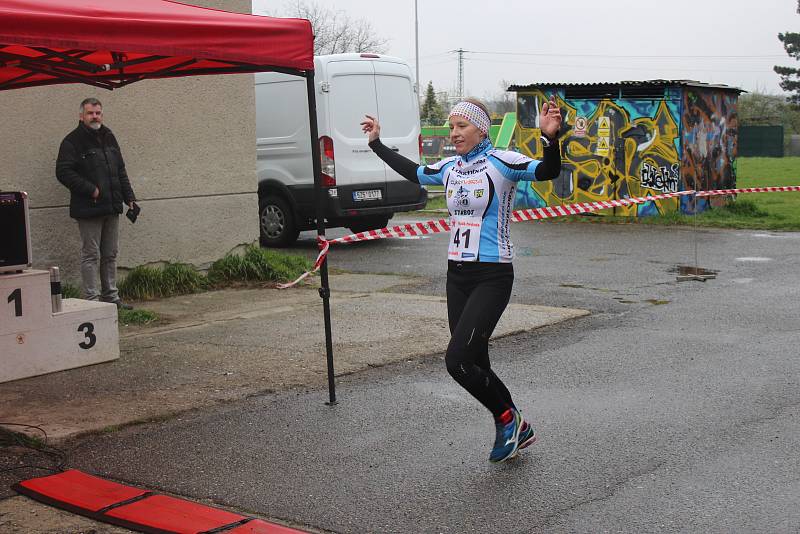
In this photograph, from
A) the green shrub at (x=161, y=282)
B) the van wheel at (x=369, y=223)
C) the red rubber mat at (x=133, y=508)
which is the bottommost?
the red rubber mat at (x=133, y=508)

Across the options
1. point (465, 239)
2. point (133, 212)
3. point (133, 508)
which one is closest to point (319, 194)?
point (465, 239)

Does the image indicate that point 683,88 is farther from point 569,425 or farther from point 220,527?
point 220,527

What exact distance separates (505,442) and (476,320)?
69 cm

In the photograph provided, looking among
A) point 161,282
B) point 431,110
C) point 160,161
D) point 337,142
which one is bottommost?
point 161,282

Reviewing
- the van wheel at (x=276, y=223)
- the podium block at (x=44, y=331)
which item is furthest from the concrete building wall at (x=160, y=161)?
the van wheel at (x=276, y=223)

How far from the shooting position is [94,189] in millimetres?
9633

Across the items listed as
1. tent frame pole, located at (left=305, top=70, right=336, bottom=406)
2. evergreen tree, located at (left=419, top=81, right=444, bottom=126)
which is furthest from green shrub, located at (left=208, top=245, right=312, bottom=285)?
evergreen tree, located at (left=419, top=81, right=444, bottom=126)

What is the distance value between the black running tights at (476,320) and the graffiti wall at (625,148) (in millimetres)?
14038

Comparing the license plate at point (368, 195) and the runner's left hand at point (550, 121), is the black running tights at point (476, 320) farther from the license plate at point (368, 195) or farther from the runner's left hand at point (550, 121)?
the license plate at point (368, 195)

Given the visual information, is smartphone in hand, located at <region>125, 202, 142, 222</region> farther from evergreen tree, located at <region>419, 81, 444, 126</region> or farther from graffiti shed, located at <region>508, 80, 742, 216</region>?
evergreen tree, located at <region>419, 81, 444, 126</region>

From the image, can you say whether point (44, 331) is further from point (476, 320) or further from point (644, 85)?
point (644, 85)

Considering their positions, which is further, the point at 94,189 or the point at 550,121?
the point at 94,189

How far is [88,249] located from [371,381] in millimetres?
3765

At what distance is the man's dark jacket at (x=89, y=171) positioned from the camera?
9.60 m
